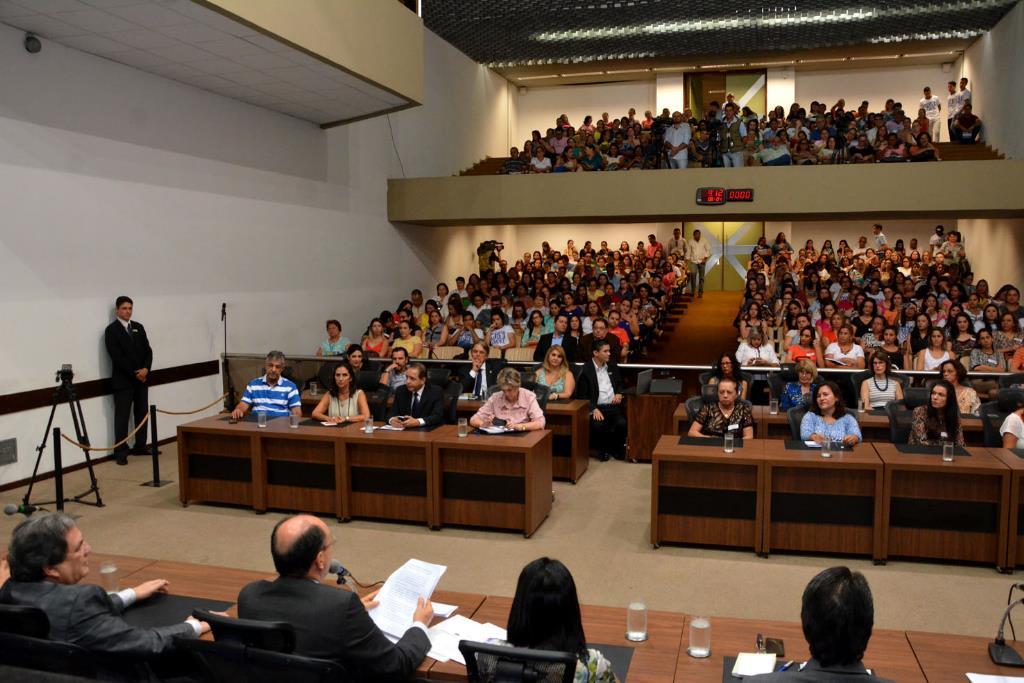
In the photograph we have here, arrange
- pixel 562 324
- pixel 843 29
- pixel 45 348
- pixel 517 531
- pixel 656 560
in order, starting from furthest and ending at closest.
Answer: pixel 843 29 < pixel 562 324 < pixel 45 348 < pixel 517 531 < pixel 656 560

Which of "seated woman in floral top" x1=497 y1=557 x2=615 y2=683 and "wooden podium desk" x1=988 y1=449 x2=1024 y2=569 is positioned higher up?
"seated woman in floral top" x1=497 y1=557 x2=615 y2=683

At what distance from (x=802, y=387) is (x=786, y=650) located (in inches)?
197

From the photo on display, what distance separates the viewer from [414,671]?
9.39ft

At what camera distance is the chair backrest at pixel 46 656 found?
2.76 metres

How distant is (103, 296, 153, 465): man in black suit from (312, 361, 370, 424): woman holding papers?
236cm

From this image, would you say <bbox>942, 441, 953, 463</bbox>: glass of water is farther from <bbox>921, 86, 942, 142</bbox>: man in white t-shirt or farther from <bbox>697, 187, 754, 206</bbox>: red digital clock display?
<bbox>921, 86, 942, 142</bbox>: man in white t-shirt

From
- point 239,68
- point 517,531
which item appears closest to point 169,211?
point 239,68

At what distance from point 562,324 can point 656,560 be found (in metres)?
4.90

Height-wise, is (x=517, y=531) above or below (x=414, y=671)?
below

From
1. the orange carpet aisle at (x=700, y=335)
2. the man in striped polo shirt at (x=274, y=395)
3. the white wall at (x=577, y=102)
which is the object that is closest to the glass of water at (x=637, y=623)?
the man in striped polo shirt at (x=274, y=395)

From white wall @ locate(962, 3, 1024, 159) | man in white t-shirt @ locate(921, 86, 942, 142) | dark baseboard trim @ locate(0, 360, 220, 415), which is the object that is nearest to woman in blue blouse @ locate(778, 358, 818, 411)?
dark baseboard trim @ locate(0, 360, 220, 415)

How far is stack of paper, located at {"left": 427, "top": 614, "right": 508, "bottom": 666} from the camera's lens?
301 cm

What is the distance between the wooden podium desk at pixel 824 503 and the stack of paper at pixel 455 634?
10.6ft

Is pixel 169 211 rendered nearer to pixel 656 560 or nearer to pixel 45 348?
pixel 45 348
